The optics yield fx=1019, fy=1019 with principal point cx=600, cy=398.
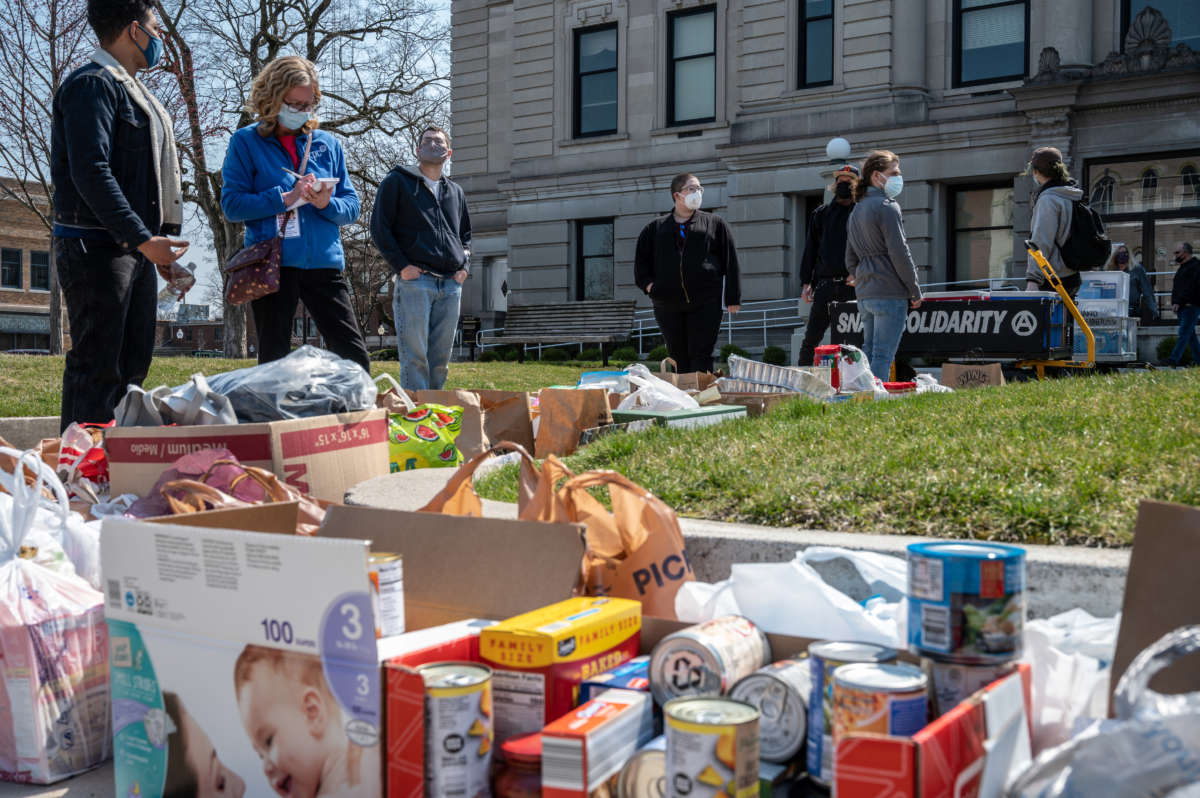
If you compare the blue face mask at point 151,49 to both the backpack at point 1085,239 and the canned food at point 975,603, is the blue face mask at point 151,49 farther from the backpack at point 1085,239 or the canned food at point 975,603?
the backpack at point 1085,239

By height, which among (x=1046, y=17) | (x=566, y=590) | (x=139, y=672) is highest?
(x=1046, y=17)

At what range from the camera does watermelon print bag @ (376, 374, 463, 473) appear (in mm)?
4508

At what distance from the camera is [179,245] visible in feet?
15.2

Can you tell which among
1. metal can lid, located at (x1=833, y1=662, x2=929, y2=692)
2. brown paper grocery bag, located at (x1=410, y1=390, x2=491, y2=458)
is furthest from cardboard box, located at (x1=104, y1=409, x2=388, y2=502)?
metal can lid, located at (x1=833, y1=662, x2=929, y2=692)

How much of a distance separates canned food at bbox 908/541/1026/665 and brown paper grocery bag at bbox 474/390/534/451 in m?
3.90

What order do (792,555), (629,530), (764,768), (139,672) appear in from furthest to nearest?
(792,555), (629,530), (139,672), (764,768)

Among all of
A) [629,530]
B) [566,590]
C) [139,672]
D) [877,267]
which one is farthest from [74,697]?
[877,267]

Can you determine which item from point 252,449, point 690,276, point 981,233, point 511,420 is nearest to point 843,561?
point 252,449

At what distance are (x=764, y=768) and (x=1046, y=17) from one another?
20607 mm

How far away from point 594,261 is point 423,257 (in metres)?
19.5

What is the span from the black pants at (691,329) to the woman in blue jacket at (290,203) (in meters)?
3.23

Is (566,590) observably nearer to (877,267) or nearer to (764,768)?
(764,768)

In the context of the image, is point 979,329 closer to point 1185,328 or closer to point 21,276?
point 1185,328

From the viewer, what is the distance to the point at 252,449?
3.55 meters
